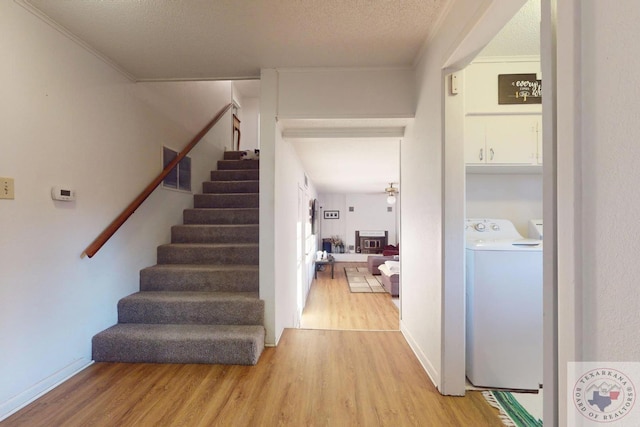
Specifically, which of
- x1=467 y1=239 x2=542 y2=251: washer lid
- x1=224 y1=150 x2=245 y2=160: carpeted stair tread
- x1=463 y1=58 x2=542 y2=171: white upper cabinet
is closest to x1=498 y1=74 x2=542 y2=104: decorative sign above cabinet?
x1=463 y1=58 x2=542 y2=171: white upper cabinet

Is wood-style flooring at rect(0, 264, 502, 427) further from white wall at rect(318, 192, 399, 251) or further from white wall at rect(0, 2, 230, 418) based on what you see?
white wall at rect(318, 192, 399, 251)

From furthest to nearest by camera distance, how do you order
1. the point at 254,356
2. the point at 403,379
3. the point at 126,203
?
the point at 126,203, the point at 254,356, the point at 403,379

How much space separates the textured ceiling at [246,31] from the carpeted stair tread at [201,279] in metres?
1.78

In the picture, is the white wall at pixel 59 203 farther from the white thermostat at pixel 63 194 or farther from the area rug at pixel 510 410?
the area rug at pixel 510 410

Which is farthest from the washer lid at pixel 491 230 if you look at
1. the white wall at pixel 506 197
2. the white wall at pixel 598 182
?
the white wall at pixel 598 182

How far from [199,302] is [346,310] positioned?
9.69 ft

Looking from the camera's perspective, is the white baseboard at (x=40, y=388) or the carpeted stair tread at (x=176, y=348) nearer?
the white baseboard at (x=40, y=388)

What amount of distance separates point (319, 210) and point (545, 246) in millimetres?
8285

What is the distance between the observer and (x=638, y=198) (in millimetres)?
586

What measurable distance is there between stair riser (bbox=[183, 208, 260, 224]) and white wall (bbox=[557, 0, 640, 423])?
9.33 ft

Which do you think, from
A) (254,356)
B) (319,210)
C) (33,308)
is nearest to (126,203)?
(33,308)

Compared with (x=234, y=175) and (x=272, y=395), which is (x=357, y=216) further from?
(x=272, y=395)

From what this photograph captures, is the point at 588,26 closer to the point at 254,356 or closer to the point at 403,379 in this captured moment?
the point at 403,379

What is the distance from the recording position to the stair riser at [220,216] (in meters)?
3.16
